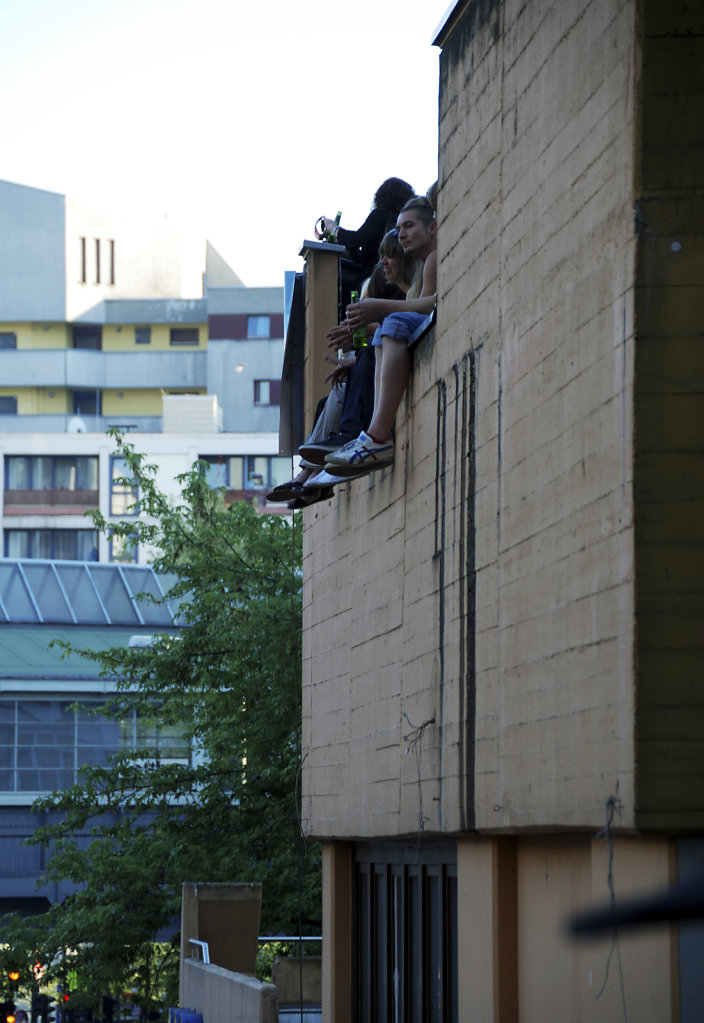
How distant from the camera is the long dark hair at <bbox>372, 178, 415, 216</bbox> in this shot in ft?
33.2

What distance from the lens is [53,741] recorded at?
138ft

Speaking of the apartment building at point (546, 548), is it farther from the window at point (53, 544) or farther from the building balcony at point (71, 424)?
the building balcony at point (71, 424)

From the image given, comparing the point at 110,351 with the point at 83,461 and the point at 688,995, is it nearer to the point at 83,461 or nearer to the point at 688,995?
the point at 83,461

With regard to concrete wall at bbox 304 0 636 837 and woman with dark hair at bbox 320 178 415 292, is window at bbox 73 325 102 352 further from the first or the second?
concrete wall at bbox 304 0 636 837

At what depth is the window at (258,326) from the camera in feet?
267

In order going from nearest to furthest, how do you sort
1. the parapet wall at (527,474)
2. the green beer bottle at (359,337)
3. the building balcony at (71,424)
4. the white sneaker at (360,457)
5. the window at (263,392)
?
the parapet wall at (527,474) < the white sneaker at (360,457) < the green beer bottle at (359,337) < the building balcony at (71,424) < the window at (263,392)

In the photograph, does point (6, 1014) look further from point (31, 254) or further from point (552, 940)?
point (31, 254)

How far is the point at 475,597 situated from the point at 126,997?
2822 centimetres

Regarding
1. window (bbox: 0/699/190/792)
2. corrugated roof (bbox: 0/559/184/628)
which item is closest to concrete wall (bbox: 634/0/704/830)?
window (bbox: 0/699/190/792)

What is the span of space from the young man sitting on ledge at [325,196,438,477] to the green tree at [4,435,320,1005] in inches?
514

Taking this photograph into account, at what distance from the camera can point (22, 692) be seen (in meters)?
41.4

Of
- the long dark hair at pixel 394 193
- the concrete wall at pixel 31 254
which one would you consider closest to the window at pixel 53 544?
the concrete wall at pixel 31 254

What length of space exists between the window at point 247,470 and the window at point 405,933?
6324 cm

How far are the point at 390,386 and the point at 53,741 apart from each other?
118ft
